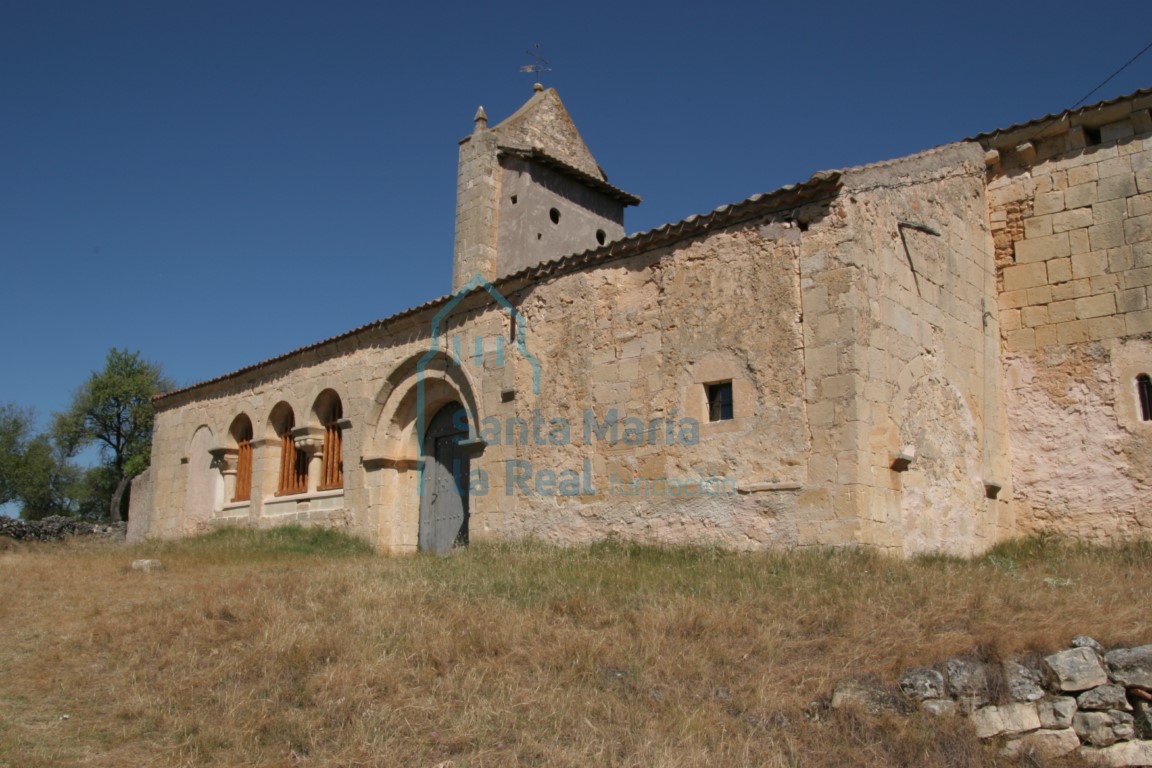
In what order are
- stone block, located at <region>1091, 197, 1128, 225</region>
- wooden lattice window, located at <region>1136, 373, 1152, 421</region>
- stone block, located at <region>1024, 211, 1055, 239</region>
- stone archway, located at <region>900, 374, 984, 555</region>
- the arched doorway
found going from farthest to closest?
1. the arched doorway
2. stone block, located at <region>1024, 211, 1055, 239</region>
3. stone block, located at <region>1091, 197, 1128, 225</region>
4. wooden lattice window, located at <region>1136, 373, 1152, 421</region>
5. stone archway, located at <region>900, 374, 984, 555</region>

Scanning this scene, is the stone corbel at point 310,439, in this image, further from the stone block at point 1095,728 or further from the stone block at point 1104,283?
the stone block at point 1095,728

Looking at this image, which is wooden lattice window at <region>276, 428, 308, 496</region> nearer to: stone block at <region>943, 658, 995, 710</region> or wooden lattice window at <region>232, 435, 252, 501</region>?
Result: wooden lattice window at <region>232, 435, 252, 501</region>

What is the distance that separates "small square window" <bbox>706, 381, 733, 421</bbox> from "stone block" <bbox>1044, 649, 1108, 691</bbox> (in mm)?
4567

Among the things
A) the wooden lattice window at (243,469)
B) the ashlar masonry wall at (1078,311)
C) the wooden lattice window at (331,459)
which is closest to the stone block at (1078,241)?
the ashlar masonry wall at (1078,311)

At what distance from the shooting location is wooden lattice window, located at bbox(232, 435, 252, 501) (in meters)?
18.3

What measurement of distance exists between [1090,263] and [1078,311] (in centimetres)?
57

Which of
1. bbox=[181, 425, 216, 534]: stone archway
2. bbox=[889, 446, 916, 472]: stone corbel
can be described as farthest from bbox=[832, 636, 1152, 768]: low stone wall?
bbox=[181, 425, 216, 534]: stone archway

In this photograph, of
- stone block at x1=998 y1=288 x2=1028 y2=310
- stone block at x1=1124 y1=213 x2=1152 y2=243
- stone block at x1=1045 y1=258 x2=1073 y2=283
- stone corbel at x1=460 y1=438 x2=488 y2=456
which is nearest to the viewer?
stone block at x1=1124 y1=213 x2=1152 y2=243

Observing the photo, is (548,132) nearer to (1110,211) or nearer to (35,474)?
(1110,211)

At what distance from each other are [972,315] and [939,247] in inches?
38.5

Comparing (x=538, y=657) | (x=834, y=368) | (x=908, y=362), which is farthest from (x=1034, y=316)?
(x=538, y=657)

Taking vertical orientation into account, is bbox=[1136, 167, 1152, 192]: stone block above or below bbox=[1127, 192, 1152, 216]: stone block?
above

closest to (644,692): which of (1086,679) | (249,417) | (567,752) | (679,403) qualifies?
(567,752)

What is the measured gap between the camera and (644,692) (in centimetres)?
634
